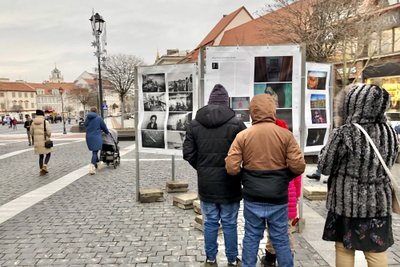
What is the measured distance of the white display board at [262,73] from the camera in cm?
438

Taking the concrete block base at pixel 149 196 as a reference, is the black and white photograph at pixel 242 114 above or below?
above

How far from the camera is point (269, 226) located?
2920 millimetres

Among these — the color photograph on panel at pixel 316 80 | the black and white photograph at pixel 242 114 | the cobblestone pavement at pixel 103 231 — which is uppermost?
the color photograph on panel at pixel 316 80

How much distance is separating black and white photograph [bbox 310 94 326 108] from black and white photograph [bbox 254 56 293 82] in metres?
0.70

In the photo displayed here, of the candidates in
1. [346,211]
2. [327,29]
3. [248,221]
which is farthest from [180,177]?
[327,29]

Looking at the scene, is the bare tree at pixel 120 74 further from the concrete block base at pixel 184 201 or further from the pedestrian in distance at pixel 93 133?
the concrete block base at pixel 184 201

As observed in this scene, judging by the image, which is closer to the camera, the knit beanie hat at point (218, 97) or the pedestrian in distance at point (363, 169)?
the pedestrian in distance at point (363, 169)

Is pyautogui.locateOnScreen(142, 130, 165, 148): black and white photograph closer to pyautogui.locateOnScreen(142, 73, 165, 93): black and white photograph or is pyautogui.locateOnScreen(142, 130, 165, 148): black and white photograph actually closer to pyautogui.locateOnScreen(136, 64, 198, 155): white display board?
pyautogui.locateOnScreen(136, 64, 198, 155): white display board

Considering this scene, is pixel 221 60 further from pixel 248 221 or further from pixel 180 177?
pixel 180 177

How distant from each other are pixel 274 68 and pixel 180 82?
161 cm

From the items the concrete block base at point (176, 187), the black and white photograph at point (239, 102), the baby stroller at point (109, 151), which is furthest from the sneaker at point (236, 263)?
the baby stroller at point (109, 151)

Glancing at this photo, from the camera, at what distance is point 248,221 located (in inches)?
116

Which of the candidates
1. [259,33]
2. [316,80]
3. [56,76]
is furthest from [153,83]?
[56,76]

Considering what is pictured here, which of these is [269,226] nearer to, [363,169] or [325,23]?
[363,169]
